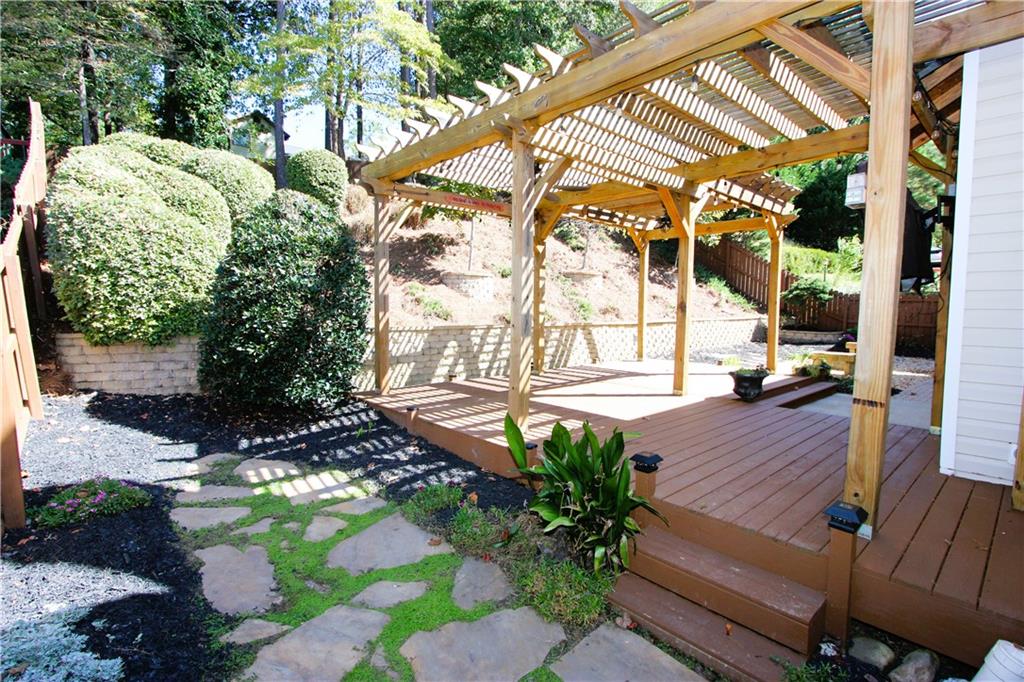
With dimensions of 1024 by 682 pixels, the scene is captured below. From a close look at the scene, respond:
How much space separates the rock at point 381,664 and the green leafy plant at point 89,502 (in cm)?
214

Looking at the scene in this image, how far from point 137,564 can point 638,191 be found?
224 inches

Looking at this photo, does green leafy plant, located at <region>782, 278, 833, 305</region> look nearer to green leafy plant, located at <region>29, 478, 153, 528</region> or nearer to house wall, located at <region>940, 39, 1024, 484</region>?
house wall, located at <region>940, 39, 1024, 484</region>

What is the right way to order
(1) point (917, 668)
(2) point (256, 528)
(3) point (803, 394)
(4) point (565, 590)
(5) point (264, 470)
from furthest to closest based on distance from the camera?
(3) point (803, 394)
(5) point (264, 470)
(2) point (256, 528)
(4) point (565, 590)
(1) point (917, 668)

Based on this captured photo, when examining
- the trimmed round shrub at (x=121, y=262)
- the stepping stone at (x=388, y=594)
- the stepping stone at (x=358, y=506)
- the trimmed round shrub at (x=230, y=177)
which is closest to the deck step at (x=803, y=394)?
the stepping stone at (x=358, y=506)

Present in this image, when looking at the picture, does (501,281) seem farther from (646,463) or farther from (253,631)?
(253,631)

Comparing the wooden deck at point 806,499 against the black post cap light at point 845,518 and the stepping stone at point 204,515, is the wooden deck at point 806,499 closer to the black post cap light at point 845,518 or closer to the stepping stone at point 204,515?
the black post cap light at point 845,518

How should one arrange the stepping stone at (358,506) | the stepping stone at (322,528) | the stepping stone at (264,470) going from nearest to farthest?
the stepping stone at (322,528) → the stepping stone at (358,506) → the stepping stone at (264,470)

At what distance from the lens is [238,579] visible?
8.03 ft

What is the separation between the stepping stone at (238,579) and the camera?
226 centimetres

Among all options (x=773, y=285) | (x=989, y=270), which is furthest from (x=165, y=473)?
(x=773, y=285)

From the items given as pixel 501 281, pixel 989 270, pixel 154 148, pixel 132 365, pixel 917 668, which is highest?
pixel 154 148

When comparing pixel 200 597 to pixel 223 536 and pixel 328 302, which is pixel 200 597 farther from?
pixel 328 302

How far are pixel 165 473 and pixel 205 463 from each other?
0.32 meters

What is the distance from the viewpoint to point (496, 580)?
2.50 meters
